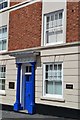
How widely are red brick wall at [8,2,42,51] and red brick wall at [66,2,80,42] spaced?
7.99 ft

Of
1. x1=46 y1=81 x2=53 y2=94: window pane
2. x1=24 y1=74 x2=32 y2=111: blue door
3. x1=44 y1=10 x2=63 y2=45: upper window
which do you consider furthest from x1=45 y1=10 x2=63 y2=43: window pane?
x1=24 y1=74 x2=32 y2=111: blue door

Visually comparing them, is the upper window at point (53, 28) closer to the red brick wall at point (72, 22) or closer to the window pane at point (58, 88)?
the red brick wall at point (72, 22)

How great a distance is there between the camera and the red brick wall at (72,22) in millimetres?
17194

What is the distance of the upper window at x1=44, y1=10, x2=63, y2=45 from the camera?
18405 millimetres

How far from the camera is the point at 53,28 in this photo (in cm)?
1888

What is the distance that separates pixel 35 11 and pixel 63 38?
3.23 metres

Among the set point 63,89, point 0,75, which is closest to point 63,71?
point 63,89

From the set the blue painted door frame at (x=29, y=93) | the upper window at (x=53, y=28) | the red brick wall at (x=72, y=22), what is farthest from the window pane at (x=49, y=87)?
the red brick wall at (x=72, y=22)

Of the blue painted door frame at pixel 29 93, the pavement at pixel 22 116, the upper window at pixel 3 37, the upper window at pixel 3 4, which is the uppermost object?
the upper window at pixel 3 4

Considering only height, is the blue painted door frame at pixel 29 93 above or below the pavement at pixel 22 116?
above

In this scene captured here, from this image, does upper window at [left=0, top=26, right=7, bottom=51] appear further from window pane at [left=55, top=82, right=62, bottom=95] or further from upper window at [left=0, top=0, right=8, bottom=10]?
window pane at [left=55, top=82, right=62, bottom=95]

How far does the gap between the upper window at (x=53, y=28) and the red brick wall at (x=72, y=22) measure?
0.70 meters

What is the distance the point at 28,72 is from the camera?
68.1ft

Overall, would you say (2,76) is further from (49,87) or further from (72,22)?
(72,22)
